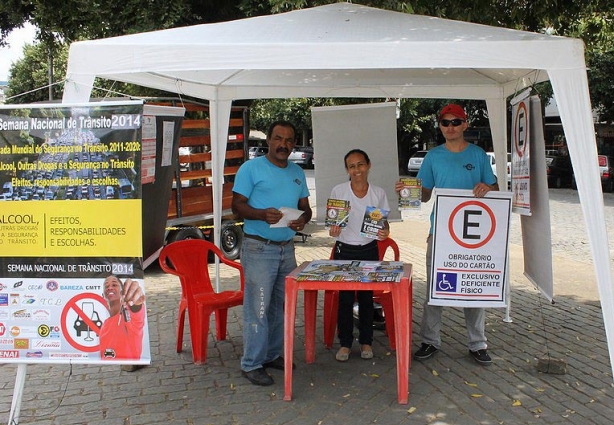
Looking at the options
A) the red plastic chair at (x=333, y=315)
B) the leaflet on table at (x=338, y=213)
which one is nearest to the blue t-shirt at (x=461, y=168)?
the leaflet on table at (x=338, y=213)

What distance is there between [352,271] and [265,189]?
850mm

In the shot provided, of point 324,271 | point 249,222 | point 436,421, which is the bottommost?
point 436,421

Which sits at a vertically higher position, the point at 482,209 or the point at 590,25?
the point at 590,25

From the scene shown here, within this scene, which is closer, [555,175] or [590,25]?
[590,25]

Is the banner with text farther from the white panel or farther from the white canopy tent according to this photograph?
the white panel

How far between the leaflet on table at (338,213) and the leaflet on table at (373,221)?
146 mm

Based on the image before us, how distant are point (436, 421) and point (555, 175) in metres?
23.2

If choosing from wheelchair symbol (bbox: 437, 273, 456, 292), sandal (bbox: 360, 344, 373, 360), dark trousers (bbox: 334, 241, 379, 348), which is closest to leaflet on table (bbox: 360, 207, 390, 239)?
Answer: dark trousers (bbox: 334, 241, 379, 348)

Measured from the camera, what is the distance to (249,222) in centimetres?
486

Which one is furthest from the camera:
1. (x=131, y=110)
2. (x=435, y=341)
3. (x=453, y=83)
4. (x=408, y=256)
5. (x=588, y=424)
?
(x=408, y=256)

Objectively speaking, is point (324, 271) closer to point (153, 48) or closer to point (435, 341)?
point (435, 341)

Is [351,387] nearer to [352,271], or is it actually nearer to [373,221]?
[352,271]

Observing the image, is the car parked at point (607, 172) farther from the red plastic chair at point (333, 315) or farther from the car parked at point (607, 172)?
the red plastic chair at point (333, 315)

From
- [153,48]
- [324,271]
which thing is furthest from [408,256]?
[153,48]
